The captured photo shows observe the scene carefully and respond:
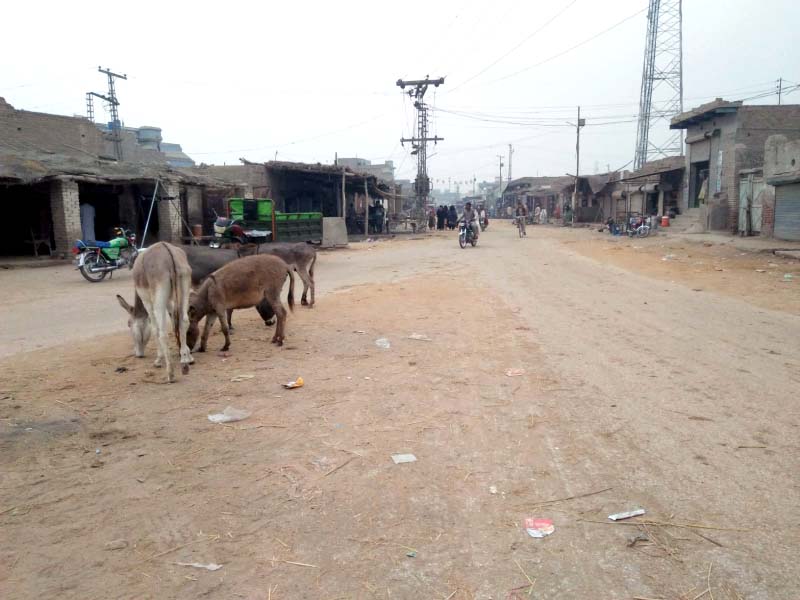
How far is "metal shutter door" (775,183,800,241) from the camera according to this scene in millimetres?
20875

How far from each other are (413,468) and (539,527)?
1.05 meters

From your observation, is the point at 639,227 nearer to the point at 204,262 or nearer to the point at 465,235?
the point at 465,235

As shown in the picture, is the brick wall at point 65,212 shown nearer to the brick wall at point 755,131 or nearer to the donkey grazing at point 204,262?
the donkey grazing at point 204,262

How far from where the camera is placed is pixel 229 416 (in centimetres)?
510

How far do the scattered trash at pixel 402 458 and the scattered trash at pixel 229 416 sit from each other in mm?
1564

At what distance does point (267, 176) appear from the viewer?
97.1ft

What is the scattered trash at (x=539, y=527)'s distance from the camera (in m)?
3.27

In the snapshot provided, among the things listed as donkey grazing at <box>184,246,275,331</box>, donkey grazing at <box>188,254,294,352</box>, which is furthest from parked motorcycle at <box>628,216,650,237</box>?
donkey grazing at <box>188,254,294,352</box>

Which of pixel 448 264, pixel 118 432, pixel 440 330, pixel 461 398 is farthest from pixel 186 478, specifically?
pixel 448 264

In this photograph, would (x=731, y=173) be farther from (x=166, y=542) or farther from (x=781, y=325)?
(x=166, y=542)

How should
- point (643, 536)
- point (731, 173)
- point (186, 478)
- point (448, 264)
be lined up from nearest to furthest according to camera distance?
point (643, 536)
point (186, 478)
point (448, 264)
point (731, 173)

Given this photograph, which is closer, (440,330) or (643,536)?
(643,536)

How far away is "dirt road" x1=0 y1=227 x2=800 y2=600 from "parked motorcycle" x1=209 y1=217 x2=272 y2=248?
8332mm

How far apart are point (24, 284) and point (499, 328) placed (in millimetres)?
12388
